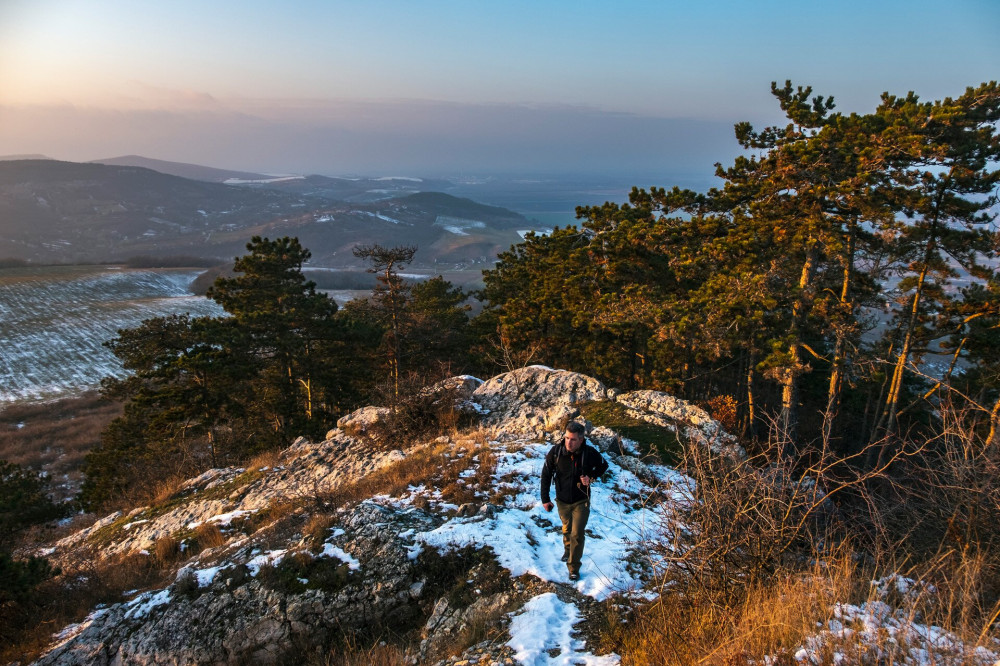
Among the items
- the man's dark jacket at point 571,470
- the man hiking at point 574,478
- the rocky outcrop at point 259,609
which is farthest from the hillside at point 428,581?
the man's dark jacket at point 571,470

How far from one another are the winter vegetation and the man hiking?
0.49 m

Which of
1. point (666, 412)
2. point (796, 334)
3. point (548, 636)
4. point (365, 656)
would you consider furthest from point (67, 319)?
point (796, 334)

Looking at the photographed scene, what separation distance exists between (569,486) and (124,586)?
7613 mm

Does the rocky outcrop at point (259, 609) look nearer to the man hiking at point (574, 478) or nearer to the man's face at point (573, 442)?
the man hiking at point (574, 478)

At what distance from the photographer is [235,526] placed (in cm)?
950

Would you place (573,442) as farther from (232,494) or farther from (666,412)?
(232,494)

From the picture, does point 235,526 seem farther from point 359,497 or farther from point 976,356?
point 976,356

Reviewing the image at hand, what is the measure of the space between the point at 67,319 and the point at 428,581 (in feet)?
278

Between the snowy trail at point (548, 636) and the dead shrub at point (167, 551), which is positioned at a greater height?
the snowy trail at point (548, 636)

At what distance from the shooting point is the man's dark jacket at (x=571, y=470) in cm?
582

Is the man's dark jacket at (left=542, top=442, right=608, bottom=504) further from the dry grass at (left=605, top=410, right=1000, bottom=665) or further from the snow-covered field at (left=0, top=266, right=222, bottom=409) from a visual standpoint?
the snow-covered field at (left=0, top=266, right=222, bottom=409)

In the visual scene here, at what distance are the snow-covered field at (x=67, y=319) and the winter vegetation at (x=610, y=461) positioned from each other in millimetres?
38161

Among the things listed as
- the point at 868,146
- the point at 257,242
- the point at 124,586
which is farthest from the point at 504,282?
the point at 124,586

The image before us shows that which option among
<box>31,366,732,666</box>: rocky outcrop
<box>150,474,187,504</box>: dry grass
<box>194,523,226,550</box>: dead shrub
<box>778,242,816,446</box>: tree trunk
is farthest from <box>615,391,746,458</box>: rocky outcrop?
<box>150,474,187,504</box>: dry grass
